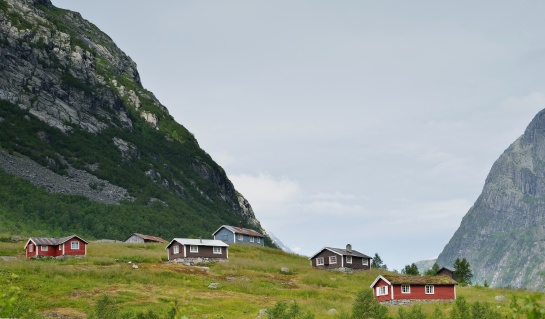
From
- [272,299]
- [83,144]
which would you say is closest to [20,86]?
[83,144]

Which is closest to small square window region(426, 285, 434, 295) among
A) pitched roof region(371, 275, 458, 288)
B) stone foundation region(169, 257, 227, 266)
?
pitched roof region(371, 275, 458, 288)

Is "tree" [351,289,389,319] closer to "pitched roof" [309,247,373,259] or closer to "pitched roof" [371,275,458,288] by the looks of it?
"pitched roof" [371,275,458,288]

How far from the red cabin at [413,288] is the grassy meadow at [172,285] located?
280 centimetres

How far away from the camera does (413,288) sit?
7556cm

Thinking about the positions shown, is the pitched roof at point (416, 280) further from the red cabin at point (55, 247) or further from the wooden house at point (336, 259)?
the red cabin at point (55, 247)

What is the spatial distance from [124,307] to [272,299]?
1817 cm

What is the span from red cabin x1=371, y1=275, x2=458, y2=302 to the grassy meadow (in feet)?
9.20

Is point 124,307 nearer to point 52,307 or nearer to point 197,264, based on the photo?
point 52,307

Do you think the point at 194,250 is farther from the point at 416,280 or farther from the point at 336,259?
the point at 416,280

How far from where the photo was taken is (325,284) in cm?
8712

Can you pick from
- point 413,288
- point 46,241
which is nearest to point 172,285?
point 413,288

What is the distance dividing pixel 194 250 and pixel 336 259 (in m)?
24.5

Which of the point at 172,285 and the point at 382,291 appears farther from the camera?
the point at 382,291

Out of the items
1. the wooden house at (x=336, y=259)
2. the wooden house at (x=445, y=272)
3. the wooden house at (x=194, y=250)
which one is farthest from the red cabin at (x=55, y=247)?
the wooden house at (x=445, y=272)
